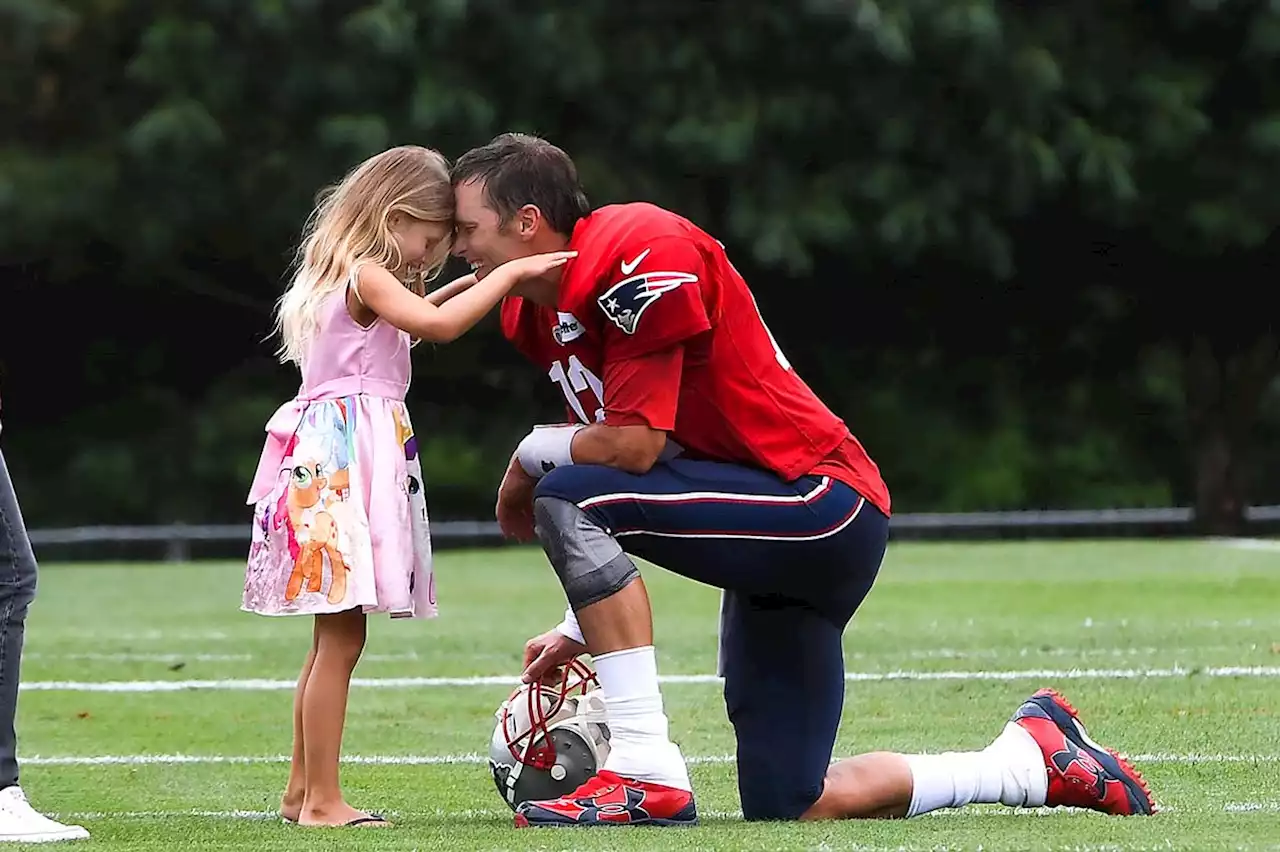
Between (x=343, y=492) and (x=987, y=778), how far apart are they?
4.75 ft

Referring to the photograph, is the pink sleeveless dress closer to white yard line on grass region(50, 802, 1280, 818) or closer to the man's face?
the man's face

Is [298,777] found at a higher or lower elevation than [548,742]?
lower

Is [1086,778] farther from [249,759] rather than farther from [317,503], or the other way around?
[249,759]

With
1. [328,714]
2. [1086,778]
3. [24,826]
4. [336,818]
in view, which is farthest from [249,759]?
[1086,778]

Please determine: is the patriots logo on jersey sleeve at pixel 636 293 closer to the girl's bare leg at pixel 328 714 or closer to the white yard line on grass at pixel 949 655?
the girl's bare leg at pixel 328 714

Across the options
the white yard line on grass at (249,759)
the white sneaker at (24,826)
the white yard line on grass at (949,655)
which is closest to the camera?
the white sneaker at (24,826)

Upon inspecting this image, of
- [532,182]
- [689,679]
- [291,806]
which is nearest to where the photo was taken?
[532,182]

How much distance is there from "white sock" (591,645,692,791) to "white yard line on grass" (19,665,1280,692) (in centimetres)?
319

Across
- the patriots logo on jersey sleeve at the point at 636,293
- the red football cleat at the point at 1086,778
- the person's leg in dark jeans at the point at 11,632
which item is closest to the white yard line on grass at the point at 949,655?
the red football cleat at the point at 1086,778

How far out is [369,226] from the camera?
5.01 meters

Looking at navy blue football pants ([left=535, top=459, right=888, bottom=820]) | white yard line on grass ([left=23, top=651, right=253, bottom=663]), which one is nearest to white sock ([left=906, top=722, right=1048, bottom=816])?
navy blue football pants ([left=535, top=459, right=888, bottom=820])

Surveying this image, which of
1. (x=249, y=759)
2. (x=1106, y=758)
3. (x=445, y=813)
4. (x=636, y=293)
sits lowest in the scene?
(x=249, y=759)

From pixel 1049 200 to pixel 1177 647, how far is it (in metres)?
14.3

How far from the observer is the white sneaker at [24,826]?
446 centimetres
